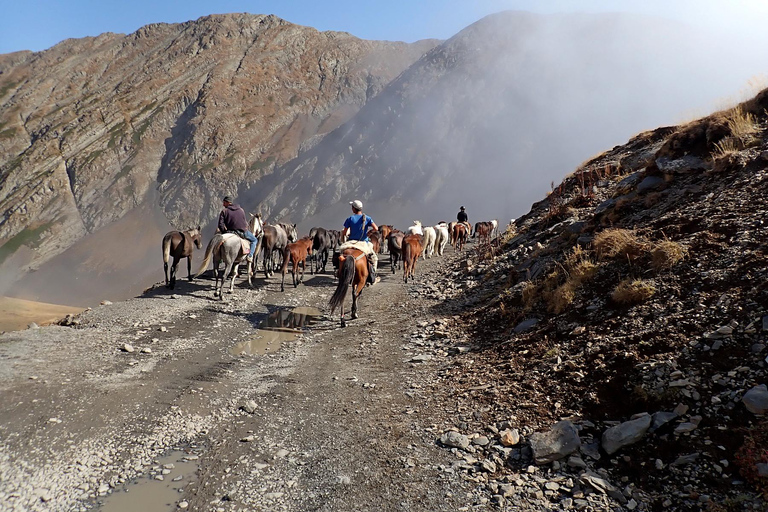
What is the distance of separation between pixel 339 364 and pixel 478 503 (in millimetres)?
4212

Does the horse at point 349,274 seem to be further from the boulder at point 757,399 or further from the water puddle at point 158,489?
the boulder at point 757,399

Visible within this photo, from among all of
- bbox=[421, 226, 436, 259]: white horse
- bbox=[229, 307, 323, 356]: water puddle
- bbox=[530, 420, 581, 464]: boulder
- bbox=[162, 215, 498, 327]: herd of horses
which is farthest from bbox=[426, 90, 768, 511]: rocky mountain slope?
bbox=[421, 226, 436, 259]: white horse

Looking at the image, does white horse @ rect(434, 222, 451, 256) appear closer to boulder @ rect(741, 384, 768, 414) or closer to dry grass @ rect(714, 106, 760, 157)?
dry grass @ rect(714, 106, 760, 157)

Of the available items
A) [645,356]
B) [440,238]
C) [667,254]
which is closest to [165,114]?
[440,238]

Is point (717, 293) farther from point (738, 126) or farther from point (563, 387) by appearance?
point (738, 126)

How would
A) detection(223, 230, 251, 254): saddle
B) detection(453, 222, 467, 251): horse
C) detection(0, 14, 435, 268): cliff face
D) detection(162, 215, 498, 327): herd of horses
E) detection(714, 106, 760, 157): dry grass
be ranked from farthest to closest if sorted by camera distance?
detection(0, 14, 435, 268): cliff face
detection(453, 222, 467, 251): horse
detection(223, 230, 251, 254): saddle
detection(162, 215, 498, 327): herd of horses
detection(714, 106, 760, 157): dry grass

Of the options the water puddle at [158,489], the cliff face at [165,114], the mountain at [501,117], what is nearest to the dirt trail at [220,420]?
the water puddle at [158,489]

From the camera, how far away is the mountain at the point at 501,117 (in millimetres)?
66562

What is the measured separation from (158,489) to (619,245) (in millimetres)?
7956

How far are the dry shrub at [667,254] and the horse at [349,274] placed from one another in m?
6.10

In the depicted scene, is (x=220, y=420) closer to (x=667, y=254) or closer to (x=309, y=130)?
(x=667, y=254)

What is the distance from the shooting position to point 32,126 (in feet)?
299

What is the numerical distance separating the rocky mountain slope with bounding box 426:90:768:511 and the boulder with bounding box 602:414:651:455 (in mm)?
16

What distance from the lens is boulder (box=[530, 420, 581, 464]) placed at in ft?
12.9
